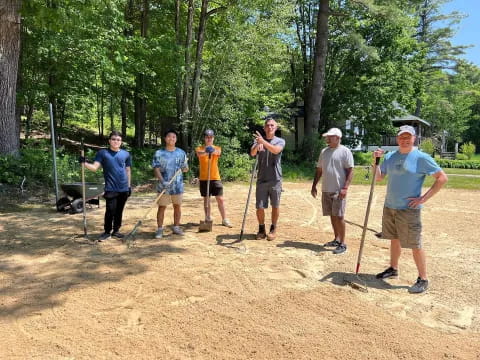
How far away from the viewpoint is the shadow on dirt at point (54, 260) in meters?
4.06

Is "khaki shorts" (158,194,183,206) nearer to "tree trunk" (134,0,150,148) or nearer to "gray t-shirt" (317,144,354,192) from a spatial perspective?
"gray t-shirt" (317,144,354,192)

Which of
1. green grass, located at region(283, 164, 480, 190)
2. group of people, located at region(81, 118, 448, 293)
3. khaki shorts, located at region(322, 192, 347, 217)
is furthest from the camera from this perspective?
green grass, located at region(283, 164, 480, 190)

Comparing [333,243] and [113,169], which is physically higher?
[113,169]

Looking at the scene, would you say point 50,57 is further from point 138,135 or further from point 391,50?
point 391,50

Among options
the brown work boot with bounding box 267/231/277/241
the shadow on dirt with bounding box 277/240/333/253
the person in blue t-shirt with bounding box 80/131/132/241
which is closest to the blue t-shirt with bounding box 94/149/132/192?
the person in blue t-shirt with bounding box 80/131/132/241

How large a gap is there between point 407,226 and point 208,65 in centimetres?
1169

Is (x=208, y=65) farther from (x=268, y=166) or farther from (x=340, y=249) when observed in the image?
(x=340, y=249)

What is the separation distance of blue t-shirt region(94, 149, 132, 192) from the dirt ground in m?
0.83

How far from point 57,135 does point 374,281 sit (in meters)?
16.1

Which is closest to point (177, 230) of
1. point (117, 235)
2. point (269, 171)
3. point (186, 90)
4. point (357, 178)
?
point (117, 235)

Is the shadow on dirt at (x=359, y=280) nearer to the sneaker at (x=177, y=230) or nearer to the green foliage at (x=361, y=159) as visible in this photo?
the sneaker at (x=177, y=230)

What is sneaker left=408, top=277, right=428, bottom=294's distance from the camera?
4.27 m

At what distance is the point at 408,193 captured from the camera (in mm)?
Answer: 4230

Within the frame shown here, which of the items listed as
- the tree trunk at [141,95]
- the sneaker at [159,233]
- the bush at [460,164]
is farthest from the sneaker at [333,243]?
the bush at [460,164]
